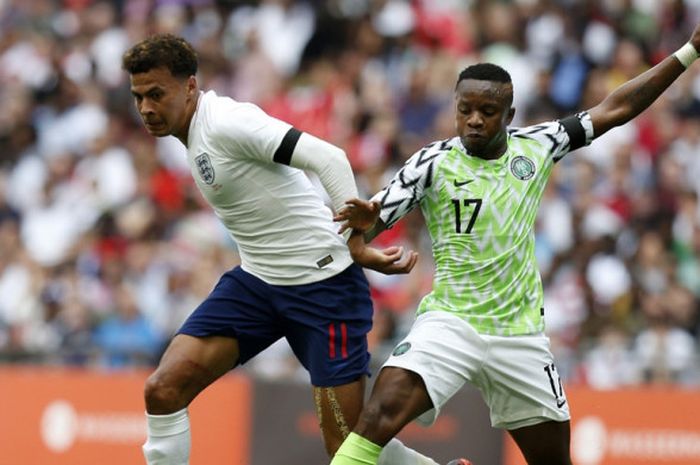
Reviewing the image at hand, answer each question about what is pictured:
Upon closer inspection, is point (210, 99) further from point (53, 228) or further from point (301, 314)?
point (53, 228)

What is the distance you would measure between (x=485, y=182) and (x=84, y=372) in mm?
6195

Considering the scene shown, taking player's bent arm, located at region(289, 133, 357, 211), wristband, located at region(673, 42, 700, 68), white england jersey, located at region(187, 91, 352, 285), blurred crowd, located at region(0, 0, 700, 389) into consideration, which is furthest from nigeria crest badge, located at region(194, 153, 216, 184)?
blurred crowd, located at region(0, 0, 700, 389)

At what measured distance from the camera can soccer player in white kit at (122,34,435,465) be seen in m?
7.85

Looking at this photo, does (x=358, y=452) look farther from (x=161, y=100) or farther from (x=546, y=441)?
(x=161, y=100)

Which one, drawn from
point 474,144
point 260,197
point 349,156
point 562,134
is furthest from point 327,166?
point 349,156

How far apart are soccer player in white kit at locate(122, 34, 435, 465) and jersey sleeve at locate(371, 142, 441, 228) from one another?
0.33m

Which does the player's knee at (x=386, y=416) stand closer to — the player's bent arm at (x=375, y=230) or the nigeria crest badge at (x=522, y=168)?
the player's bent arm at (x=375, y=230)

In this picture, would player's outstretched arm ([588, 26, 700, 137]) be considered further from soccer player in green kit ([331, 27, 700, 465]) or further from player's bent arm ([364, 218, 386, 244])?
player's bent arm ([364, 218, 386, 244])

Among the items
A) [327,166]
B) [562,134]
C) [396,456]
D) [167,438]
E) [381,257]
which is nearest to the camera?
[381,257]

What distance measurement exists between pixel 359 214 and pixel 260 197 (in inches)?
30.6

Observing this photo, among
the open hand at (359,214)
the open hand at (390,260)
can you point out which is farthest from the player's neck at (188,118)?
the open hand at (390,260)

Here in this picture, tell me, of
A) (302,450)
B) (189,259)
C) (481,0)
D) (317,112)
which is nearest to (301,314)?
(302,450)

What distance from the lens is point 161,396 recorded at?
784 centimetres

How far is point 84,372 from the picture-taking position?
1291 centimetres
